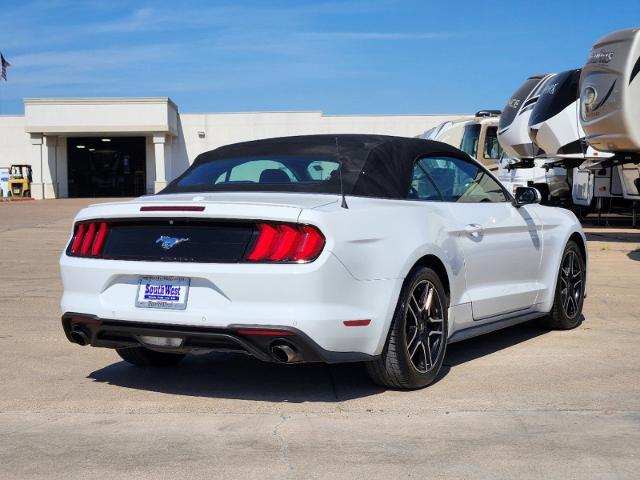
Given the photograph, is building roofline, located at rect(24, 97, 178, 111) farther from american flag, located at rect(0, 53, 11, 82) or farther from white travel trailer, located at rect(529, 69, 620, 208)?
white travel trailer, located at rect(529, 69, 620, 208)

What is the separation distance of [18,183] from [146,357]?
50.1 meters

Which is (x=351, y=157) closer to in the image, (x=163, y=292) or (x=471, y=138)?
(x=163, y=292)

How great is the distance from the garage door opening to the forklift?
434 cm

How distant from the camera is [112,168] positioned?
61.0 m

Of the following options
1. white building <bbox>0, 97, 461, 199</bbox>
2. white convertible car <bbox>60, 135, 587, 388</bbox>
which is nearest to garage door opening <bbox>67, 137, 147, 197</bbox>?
white building <bbox>0, 97, 461, 199</bbox>

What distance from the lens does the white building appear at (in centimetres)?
5034

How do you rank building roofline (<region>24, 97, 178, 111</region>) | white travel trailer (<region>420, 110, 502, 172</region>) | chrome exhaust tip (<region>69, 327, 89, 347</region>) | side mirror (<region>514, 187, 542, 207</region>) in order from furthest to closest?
building roofline (<region>24, 97, 178, 111</region>)
white travel trailer (<region>420, 110, 502, 172</region>)
side mirror (<region>514, 187, 542, 207</region>)
chrome exhaust tip (<region>69, 327, 89, 347</region>)

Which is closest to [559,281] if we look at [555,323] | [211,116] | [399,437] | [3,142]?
[555,323]

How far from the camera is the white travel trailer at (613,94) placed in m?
14.2

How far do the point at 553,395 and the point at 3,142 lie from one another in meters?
56.2

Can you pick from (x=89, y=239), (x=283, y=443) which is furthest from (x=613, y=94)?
(x=283, y=443)

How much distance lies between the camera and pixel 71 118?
50375mm

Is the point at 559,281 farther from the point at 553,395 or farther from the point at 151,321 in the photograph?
the point at 151,321

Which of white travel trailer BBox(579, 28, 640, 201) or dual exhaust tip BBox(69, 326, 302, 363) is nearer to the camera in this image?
dual exhaust tip BBox(69, 326, 302, 363)
